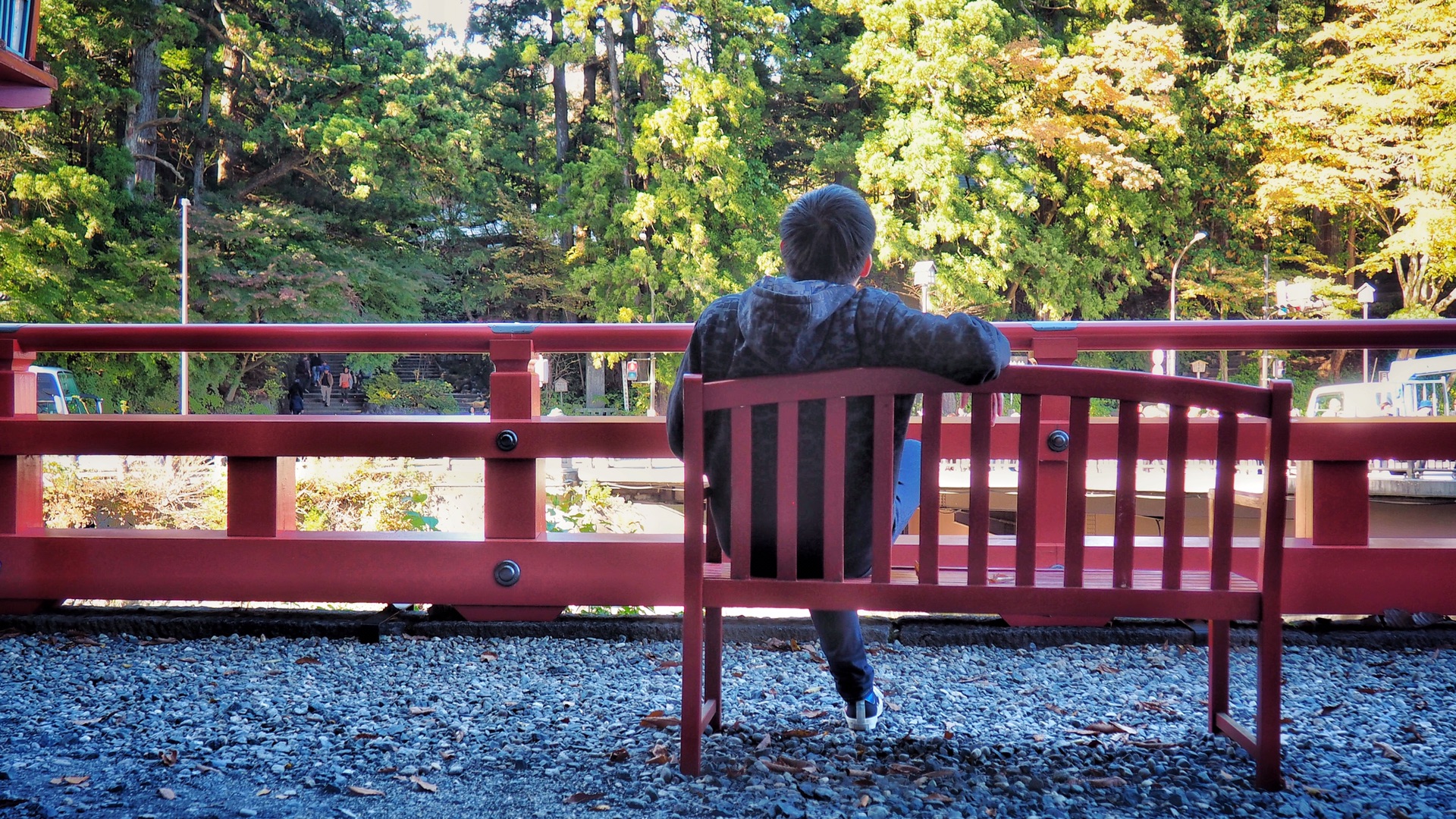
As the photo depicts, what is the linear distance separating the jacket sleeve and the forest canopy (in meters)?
22.9

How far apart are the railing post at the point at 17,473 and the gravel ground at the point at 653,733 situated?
346mm

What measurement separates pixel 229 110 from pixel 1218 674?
91.2 feet

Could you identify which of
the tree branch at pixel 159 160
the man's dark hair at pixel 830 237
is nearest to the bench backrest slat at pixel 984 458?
the man's dark hair at pixel 830 237

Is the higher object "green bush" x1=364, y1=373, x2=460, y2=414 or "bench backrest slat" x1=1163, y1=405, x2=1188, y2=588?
"bench backrest slat" x1=1163, y1=405, x2=1188, y2=588

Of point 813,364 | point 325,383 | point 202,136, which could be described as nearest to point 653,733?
point 813,364

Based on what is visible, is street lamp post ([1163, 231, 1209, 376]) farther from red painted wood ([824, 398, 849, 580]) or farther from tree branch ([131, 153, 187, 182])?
red painted wood ([824, 398, 849, 580])

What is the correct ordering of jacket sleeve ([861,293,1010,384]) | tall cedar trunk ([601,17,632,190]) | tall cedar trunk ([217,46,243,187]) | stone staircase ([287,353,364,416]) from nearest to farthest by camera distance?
jacket sleeve ([861,293,1010,384]) < tall cedar trunk ([217,46,243,187]) < tall cedar trunk ([601,17,632,190]) < stone staircase ([287,353,364,416])

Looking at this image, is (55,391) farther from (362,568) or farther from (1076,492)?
(1076,492)

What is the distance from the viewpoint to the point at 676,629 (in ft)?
10.8

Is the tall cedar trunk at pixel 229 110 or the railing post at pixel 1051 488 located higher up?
the tall cedar trunk at pixel 229 110

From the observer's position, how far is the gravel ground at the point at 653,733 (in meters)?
2.03

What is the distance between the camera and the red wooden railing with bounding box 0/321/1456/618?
312 centimetres

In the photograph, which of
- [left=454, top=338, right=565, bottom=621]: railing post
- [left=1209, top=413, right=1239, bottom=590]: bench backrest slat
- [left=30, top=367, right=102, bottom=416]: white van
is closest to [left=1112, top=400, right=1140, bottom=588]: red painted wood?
[left=1209, top=413, right=1239, bottom=590]: bench backrest slat

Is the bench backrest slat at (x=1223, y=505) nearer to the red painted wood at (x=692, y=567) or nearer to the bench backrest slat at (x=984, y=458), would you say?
the bench backrest slat at (x=984, y=458)
